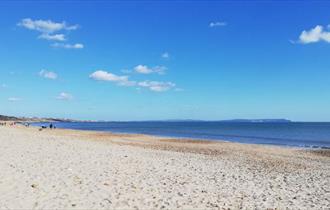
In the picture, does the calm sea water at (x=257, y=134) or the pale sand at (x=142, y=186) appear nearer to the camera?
the pale sand at (x=142, y=186)

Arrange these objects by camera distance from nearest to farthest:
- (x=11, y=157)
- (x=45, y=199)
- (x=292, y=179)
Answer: (x=45, y=199) < (x=292, y=179) < (x=11, y=157)

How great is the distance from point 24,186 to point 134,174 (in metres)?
4.14

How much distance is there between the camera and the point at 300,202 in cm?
1010

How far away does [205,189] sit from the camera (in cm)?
1126

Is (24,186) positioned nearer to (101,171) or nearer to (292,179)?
(101,171)

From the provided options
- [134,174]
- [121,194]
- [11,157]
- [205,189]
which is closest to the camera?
[121,194]

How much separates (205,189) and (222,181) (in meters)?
1.97

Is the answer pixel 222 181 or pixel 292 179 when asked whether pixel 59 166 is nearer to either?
pixel 222 181

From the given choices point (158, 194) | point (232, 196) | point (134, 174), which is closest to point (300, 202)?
point (232, 196)

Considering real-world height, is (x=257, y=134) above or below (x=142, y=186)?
above

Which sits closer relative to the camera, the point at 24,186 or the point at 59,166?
the point at 24,186

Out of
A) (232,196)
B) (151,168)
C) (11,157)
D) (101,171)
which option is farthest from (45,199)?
(11,157)

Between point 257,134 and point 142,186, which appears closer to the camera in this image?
point 142,186

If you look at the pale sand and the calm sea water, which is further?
the calm sea water
